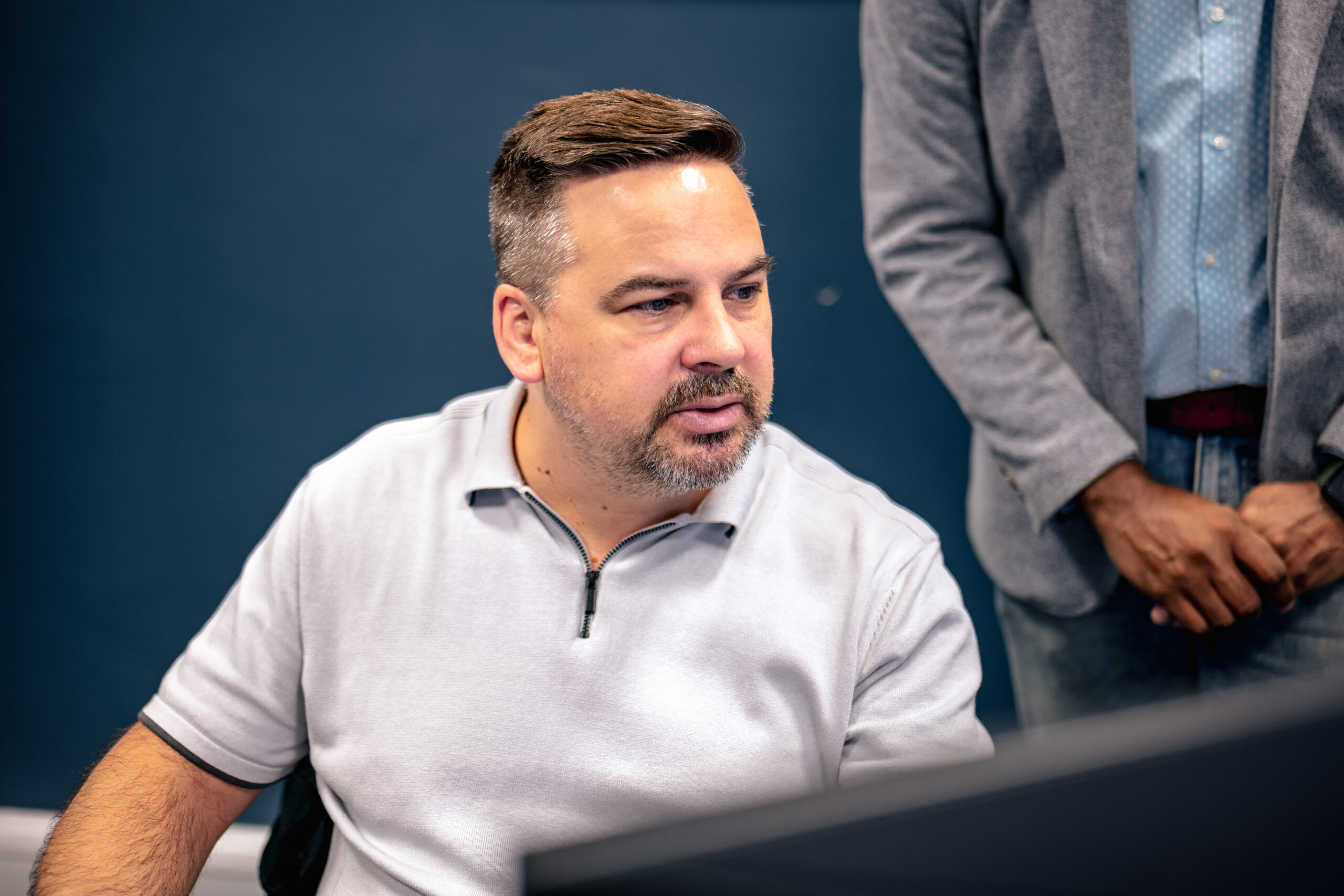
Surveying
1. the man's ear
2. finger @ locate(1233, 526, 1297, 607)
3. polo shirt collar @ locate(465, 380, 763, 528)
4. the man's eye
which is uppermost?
the man's eye

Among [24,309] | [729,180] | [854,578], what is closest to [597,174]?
[729,180]

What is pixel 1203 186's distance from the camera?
121 centimetres

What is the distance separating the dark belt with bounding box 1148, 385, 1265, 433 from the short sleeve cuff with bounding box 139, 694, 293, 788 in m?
1.16

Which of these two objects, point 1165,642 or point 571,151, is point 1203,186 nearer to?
point 1165,642

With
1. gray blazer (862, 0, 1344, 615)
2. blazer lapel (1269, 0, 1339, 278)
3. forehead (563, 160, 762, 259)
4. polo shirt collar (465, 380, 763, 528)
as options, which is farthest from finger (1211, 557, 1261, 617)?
forehead (563, 160, 762, 259)

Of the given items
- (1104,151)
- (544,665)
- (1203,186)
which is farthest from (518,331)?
(1203,186)

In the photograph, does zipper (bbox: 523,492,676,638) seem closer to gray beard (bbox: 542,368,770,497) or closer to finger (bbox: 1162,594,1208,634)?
gray beard (bbox: 542,368,770,497)

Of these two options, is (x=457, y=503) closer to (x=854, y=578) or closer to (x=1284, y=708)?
(x=854, y=578)

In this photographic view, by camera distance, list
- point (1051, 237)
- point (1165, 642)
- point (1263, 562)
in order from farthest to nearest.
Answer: point (1165, 642) → point (1051, 237) → point (1263, 562)

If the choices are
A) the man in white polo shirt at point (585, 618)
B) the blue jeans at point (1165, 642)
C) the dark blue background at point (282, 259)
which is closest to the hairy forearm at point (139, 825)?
the man in white polo shirt at point (585, 618)

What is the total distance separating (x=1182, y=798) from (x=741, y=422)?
0.80 m

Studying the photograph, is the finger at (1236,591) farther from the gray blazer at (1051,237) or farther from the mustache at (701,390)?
the mustache at (701,390)

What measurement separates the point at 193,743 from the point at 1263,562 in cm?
121

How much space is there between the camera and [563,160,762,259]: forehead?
1.08 metres
